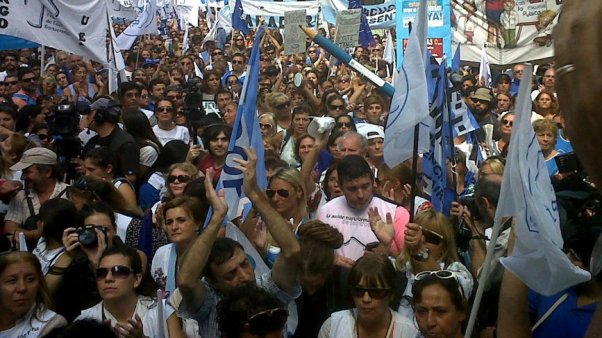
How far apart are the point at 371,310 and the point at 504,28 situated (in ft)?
48.2

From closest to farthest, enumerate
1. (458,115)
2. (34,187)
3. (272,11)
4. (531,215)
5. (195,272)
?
(531,215) < (195,272) < (34,187) < (458,115) < (272,11)

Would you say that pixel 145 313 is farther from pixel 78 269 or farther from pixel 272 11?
pixel 272 11

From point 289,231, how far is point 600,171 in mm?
2757

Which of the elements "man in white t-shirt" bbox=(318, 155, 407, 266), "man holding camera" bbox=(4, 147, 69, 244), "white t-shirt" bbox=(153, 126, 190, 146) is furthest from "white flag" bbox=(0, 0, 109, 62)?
"man in white t-shirt" bbox=(318, 155, 407, 266)

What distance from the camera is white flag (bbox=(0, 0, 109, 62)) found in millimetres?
7648

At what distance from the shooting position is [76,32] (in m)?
8.54

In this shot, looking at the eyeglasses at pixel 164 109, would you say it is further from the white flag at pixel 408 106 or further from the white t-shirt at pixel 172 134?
the white flag at pixel 408 106

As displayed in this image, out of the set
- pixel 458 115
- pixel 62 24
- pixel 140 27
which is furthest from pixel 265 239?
pixel 140 27

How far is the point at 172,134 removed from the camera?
8.16 m

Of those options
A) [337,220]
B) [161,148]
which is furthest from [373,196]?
[161,148]

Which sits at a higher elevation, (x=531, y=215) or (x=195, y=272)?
(x=531, y=215)

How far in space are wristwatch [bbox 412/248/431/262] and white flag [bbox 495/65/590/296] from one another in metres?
1.29

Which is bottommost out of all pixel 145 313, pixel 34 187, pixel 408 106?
pixel 145 313

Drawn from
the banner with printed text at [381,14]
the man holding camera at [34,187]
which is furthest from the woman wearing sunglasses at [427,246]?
the banner with printed text at [381,14]
